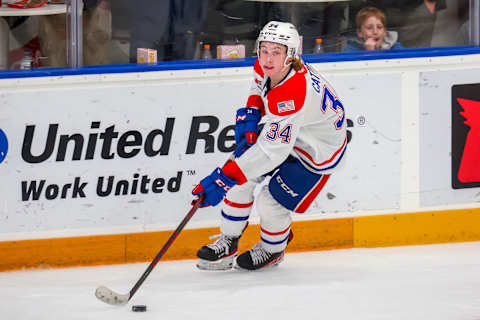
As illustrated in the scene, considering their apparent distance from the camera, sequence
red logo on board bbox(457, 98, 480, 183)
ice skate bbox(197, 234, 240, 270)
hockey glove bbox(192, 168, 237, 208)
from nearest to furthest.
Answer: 1. hockey glove bbox(192, 168, 237, 208)
2. ice skate bbox(197, 234, 240, 270)
3. red logo on board bbox(457, 98, 480, 183)

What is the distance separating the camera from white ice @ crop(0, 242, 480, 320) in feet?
10.7

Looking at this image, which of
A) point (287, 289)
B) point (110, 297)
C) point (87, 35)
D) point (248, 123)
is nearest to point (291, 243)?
point (287, 289)

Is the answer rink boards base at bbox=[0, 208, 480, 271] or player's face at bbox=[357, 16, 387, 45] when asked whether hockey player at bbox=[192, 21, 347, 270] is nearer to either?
rink boards base at bbox=[0, 208, 480, 271]

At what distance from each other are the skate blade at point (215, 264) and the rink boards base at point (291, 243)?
255 mm

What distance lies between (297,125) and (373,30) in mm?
1153

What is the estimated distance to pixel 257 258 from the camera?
383 cm

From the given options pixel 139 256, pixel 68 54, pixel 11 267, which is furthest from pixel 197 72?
pixel 11 267

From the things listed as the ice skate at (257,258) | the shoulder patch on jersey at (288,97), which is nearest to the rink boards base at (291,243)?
the ice skate at (257,258)

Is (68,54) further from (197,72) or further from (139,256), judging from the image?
(139,256)

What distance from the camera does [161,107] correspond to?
4000mm

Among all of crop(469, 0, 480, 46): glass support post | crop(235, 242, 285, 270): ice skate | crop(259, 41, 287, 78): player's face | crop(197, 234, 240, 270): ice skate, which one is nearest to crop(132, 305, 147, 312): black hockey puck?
crop(197, 234, 240, 270): ice skate

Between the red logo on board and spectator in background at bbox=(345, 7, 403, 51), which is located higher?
spectator in background at bbox=(345, 7, 403, 51)

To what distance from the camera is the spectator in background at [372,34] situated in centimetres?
431

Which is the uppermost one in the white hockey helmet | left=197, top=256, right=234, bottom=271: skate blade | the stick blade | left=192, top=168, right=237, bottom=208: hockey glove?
the white hockey helmet
